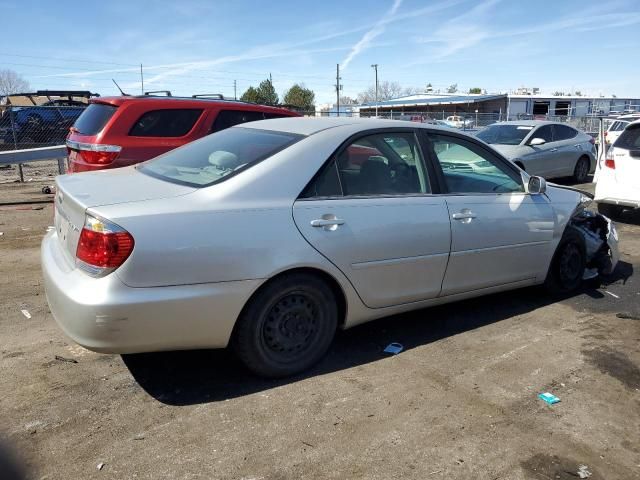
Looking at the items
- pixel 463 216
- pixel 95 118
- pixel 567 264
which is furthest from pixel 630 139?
pixel 95 118

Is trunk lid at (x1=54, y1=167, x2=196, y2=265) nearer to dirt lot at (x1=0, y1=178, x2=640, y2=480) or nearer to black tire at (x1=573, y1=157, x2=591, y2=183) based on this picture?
dirt lot at (x1=0, y1=178, x2=640, y2=480)

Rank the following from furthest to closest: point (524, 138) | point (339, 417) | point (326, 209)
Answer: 1. point (524, 138)
2. point (326, 209)
3. point (339, 417)

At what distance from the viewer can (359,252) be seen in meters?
3.48

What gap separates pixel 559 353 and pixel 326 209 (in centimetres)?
200

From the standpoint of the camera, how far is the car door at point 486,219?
4.05 metres

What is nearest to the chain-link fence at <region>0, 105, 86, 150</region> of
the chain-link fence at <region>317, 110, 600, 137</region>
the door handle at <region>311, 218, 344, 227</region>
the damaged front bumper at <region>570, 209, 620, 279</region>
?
the chain-link fence at <region>317, 110, 600, 137</region>

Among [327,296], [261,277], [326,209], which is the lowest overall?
[327,296]

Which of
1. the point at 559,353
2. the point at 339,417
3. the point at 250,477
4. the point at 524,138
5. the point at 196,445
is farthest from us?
the point at 524,138

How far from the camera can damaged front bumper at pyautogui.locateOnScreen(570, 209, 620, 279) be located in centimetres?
534

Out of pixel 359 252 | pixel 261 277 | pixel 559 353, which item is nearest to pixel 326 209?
pixel 359 252

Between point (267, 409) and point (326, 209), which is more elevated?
point (326, 209)

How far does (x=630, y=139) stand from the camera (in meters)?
8.05

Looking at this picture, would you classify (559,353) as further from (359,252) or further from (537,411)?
(359,252)

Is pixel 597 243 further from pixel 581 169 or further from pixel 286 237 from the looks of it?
pixel 581 169
